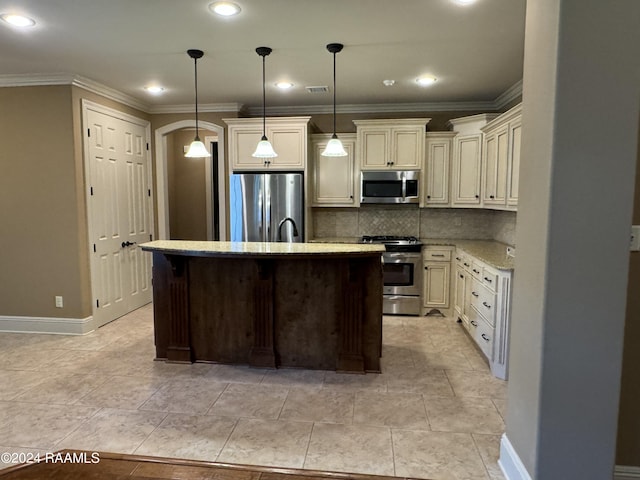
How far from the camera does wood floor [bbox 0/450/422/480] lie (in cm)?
203

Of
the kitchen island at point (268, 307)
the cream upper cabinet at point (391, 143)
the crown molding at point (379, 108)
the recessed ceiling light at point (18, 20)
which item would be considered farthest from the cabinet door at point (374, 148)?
the recessed ceiling light at point (18, 20)

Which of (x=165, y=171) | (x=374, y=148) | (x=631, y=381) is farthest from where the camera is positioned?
(x=165, y=171)

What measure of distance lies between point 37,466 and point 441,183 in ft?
15.2

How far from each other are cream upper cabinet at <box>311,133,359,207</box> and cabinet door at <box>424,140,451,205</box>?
919 millimetres

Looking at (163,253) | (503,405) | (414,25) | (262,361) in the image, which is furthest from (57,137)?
(503,405)

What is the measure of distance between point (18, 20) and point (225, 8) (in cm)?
147

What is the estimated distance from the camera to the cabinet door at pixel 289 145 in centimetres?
492

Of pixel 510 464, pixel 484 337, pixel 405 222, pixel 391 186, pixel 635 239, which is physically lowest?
pixel 510 464

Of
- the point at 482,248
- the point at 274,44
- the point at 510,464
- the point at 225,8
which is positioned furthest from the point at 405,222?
the point at 510,464

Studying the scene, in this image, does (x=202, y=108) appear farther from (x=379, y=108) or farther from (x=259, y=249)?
(x=259, y=249)

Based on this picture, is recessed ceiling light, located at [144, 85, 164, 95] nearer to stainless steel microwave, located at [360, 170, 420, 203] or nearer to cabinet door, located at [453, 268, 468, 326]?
stainless steel microwave, located at [360, 170, 420, 203]

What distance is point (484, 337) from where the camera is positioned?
3.56 m

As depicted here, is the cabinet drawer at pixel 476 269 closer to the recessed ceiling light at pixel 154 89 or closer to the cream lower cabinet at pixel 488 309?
the cream lower cabinet at pixel 488 309

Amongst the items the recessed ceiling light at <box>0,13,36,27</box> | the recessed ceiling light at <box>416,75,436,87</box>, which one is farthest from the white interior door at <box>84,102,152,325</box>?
the recessed ceiling light at <box>416,75,436,87</box>
